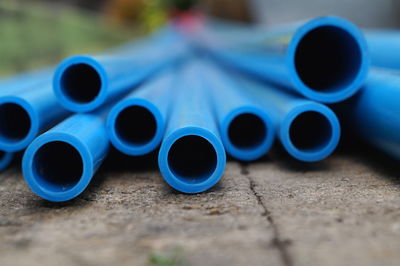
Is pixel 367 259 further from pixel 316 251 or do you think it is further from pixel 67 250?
pixel 67 250

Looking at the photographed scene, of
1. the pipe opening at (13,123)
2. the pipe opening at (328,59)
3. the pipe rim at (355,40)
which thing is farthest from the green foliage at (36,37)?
the pipe rim at (355,40)

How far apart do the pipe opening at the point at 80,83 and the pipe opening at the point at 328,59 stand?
1.29m

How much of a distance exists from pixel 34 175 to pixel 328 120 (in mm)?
1437

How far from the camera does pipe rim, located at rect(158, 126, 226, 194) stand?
2021 mm

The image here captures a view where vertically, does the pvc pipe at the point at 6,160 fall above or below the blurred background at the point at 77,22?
below

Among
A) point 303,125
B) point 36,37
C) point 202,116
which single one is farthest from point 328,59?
point 36,37

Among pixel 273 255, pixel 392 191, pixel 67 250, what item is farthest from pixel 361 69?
pixel 67 250

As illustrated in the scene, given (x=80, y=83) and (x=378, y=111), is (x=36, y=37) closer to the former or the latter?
(x=80, y=83)

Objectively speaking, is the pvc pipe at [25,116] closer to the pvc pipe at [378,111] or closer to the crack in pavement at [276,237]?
the crack in pavement at [276,237]

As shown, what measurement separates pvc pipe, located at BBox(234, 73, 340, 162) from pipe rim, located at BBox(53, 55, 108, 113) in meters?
0.93

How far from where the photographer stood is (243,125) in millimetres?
2842

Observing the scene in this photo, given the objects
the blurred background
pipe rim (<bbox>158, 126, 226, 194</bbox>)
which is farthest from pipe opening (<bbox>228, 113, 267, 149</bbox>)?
the blurred background

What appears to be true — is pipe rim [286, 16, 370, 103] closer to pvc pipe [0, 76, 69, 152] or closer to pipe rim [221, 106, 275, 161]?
pipe rim [221, 106, 275, 161]

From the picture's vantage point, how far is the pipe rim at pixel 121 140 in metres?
2.31
